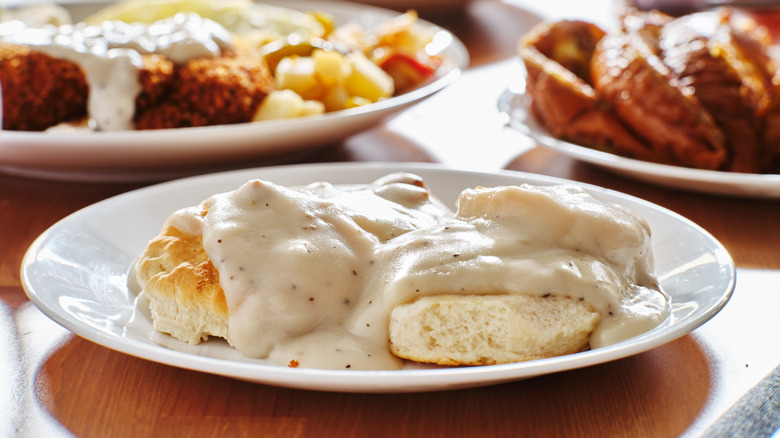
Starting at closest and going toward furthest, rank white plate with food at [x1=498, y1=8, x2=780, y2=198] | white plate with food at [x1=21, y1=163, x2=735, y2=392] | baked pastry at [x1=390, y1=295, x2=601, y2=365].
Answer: white plate with food at [x1=21, y1=163, x2=735, y2=392], baked pastry at [x1=390, y1=295, x2=601, y2=365], white plate with food at [x1=498, y1=8, x2=780, y2=198]

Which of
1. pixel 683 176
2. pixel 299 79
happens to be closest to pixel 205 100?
pixel 299 79

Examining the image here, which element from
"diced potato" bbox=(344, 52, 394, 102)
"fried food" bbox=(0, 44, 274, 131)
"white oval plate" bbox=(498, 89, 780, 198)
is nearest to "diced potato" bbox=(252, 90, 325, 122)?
"fried food" bbox=(0, 44, 274, 131)

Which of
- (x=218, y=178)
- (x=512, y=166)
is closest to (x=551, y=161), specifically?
(x=512, y=166)

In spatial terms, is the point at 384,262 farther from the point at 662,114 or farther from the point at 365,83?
the point at 365,83

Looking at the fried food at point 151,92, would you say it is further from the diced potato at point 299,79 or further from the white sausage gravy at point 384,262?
the white sausage gravy at point 384,262

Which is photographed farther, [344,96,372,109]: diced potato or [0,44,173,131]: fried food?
[344,96,372,109]: diced potato

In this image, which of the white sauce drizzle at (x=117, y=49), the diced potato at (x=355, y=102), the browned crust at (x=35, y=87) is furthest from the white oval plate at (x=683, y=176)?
the browned crust at (x=35, y=87)

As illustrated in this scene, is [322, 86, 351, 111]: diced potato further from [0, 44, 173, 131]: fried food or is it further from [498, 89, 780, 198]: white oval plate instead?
[498, 89, 780, 198]: white oval plate
